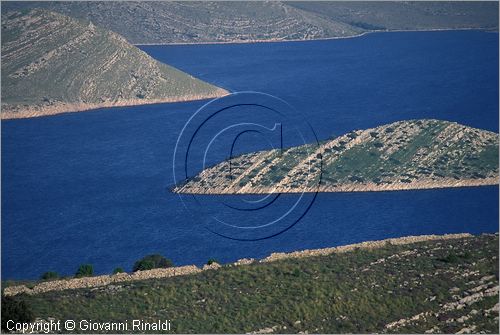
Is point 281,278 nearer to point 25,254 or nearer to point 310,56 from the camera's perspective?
point 25,254

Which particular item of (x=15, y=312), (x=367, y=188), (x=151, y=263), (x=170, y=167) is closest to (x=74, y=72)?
(x=170, y=167)

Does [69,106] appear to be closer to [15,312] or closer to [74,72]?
[74,72]

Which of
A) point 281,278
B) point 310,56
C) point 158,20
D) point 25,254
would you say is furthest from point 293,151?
point 158,20

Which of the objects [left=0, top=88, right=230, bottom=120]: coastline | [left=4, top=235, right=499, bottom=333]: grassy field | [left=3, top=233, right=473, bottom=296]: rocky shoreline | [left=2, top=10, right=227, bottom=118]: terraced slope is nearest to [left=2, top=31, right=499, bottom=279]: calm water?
[left=0, top=88, right=230, bottom=120]: coastline

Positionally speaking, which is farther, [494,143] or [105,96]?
[105,96]

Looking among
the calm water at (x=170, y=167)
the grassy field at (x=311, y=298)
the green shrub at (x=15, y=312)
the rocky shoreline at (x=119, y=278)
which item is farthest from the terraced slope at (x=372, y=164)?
the green shrub at (x=15, y=312)

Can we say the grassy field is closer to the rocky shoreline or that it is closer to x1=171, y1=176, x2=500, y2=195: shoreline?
the rocky shoreline

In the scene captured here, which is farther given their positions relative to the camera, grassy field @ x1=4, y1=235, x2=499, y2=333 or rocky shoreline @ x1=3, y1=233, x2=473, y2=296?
rocky shoreline @ x1=3, y1=233, x2=473, y2=296
